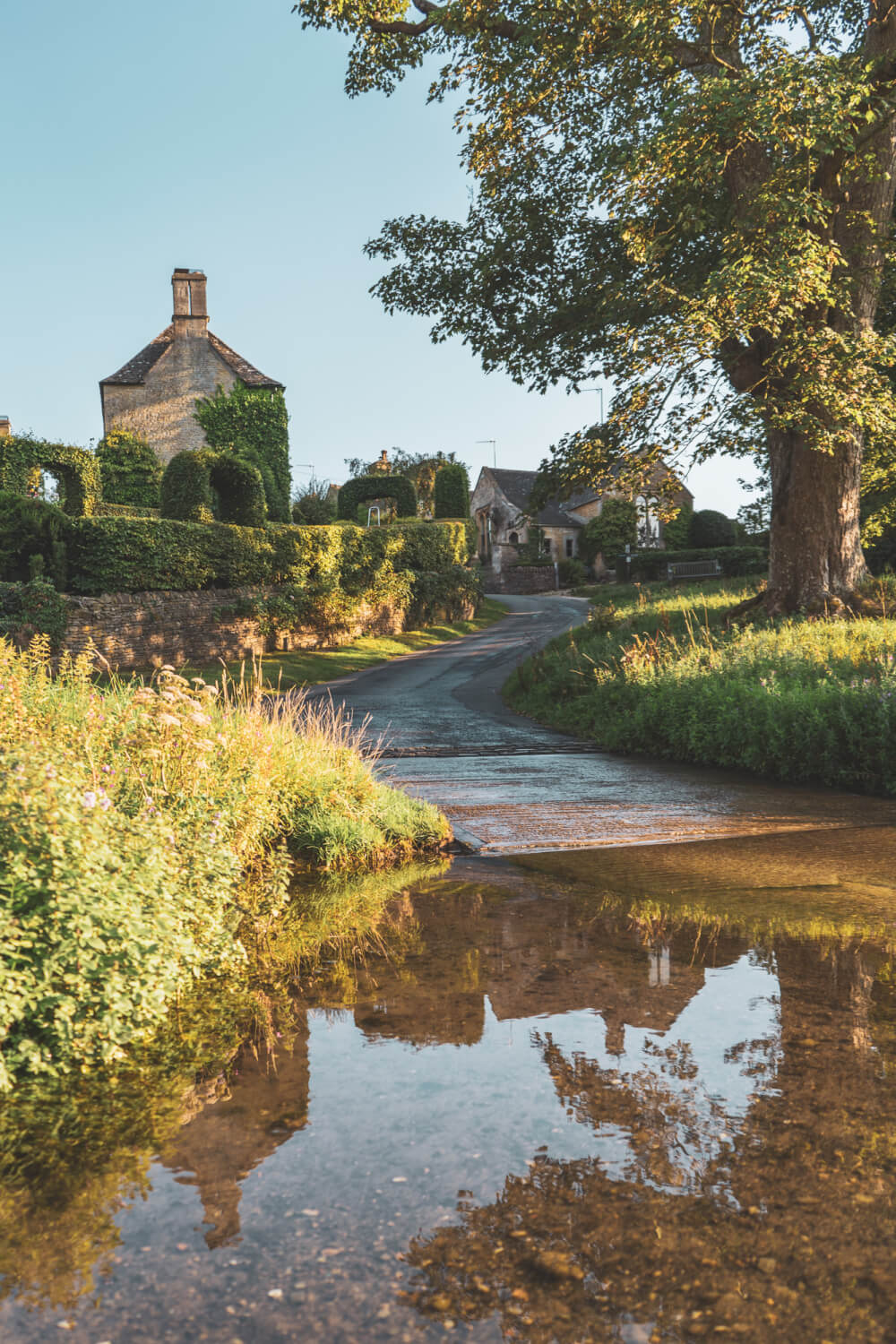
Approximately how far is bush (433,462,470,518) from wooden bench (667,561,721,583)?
12404mm

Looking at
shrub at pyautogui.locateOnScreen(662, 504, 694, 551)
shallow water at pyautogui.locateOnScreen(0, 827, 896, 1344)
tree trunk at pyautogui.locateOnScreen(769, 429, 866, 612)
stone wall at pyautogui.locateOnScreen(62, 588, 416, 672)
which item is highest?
shrub at pyautogui.locateOnScreen(662, 504, 694, 551)

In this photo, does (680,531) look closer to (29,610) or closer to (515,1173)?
(29,610)

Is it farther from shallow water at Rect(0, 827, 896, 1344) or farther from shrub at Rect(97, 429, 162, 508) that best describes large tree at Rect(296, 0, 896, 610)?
shrub at Rect(97, 429, 162, 508)

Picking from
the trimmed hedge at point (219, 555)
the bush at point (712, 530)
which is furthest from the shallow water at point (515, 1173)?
the bush at point (712, 530)

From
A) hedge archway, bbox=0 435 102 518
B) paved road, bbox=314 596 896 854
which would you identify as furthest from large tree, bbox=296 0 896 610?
hedge archway, bbox=0 435 102 518

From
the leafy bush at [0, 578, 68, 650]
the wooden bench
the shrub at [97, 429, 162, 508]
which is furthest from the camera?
the shrub at [97, 429, 162, 508]

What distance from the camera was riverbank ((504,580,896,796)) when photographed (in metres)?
10.6

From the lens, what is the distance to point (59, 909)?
3.99 meters

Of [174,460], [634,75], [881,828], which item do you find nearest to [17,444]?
[174,460]

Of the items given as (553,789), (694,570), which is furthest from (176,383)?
(553,789)

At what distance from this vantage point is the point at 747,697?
39.2ft

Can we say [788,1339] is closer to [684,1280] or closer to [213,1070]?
[684,1280]

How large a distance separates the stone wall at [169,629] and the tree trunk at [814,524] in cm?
1073

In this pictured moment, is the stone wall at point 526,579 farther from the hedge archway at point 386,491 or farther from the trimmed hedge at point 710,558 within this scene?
the hedge archway at point 386,491
